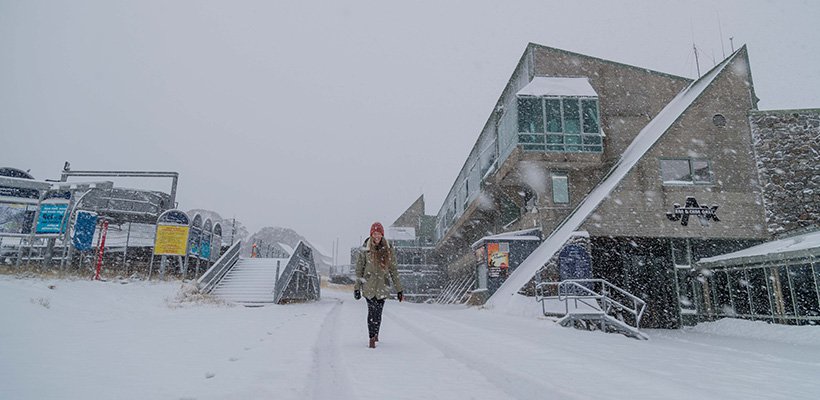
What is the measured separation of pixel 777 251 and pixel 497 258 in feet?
34.6

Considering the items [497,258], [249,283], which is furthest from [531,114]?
[249,283]

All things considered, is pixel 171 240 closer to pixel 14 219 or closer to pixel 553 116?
pixel 14 219

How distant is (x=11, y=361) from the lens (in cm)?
363

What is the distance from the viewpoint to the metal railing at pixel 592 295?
529 inches

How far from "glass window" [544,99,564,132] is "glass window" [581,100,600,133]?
1321 millimetres

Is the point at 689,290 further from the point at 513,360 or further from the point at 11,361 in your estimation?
the point at 11,361

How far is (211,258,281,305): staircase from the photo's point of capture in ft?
53.2

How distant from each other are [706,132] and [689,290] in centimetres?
726

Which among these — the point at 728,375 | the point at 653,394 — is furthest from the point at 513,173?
the point at 653,394

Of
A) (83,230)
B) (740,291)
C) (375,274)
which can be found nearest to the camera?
(375,274)

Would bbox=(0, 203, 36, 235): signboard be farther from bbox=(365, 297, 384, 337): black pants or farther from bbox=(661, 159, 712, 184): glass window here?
bbox=(661, 159, 712, 184): glass window

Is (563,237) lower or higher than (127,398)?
higher

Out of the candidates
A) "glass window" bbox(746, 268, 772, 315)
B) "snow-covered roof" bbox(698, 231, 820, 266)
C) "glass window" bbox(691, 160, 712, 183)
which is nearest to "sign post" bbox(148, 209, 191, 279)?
"snow-covered roof" bbox(698, 231, 820, 266)

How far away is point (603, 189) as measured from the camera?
2056 centimetres
